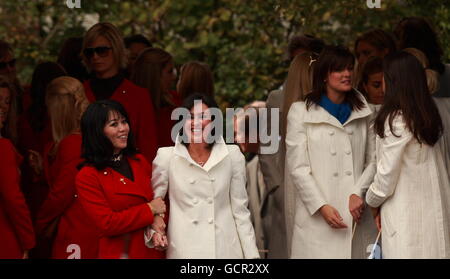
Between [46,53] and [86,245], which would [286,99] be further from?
[46,53]

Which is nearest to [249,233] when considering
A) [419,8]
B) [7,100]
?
[7,100]

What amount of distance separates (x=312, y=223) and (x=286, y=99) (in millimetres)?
949

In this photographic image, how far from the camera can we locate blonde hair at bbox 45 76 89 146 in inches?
338

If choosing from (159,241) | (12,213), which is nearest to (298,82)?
(159,241)

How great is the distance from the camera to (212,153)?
777 cm

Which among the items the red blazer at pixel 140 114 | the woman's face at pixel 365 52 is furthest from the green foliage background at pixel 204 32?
the red blazer at pixel 140 114

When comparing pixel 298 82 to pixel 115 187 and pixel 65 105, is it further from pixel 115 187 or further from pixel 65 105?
pixel 115 187

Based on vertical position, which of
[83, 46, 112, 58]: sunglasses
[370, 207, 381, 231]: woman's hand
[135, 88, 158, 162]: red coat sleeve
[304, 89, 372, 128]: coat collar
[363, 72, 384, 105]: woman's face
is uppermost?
[83, 46, 112, 58]: sunglasses

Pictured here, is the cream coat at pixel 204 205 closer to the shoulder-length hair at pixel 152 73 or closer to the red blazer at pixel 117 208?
the red blazer at pixel 117 208

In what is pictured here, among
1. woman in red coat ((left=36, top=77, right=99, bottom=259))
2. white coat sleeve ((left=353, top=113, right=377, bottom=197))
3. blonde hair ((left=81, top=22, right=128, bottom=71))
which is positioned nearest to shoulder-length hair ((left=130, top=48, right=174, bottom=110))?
blonde hair ((left=81, top=22, right=128, bottom=71))

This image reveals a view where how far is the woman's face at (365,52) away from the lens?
10695 mm

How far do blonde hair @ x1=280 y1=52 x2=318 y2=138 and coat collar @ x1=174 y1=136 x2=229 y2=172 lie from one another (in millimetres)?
1234

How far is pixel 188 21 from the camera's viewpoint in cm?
1681

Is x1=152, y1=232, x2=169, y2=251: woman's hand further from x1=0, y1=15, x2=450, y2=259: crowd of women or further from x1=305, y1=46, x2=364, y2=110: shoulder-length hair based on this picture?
x1=305, y1=46, x2=364, y2=110: shoulder-length hair
